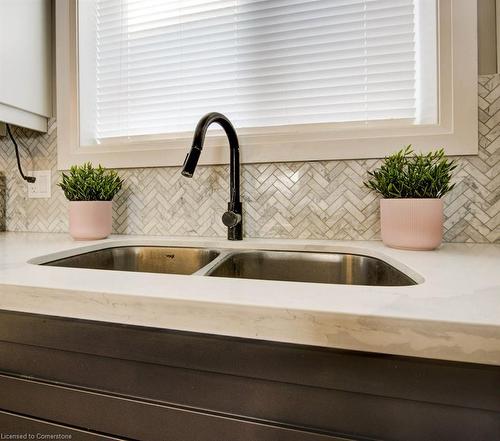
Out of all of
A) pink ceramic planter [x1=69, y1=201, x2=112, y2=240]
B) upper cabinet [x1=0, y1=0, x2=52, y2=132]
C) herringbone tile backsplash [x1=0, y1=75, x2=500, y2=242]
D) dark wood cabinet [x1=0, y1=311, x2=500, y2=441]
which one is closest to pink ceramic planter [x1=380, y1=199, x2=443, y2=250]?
herringbone tile backsplash [x1=0, y1=75, x2=500, y2=242]

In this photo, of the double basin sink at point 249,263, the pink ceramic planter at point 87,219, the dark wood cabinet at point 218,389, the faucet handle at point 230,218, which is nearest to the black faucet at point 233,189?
the faucet handle at point 230,218

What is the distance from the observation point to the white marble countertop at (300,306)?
346 mm

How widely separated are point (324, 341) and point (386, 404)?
0.11 meters

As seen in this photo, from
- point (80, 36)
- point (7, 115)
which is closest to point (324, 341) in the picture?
point (7, 115)

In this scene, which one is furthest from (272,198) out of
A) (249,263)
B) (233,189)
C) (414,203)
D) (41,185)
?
(41,185)

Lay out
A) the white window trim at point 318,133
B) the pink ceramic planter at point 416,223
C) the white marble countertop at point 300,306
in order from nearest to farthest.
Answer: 1. the white marble countertop at point 300,306
2. the pink ceramic planter at point 416,223
3. the white window trim at point 318,133

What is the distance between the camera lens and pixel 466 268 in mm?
597

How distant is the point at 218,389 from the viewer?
1.43ft

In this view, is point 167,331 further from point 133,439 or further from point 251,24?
point 251,24

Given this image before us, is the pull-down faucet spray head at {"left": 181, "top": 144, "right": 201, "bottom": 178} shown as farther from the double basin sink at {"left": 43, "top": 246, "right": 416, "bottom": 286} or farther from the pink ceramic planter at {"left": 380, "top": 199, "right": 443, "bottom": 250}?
the pink ceramic planter at {"left": 380, "top": 199, "right": 443, "bottom": 250}

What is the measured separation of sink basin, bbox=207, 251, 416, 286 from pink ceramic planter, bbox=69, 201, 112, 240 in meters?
0.51

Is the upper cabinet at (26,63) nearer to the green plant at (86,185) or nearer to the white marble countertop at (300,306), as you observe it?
the green plant at (86,185)

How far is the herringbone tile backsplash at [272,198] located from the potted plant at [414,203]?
0.15 meters

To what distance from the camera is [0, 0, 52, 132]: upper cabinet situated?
1097 mm
